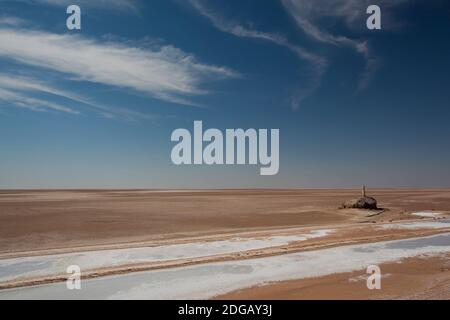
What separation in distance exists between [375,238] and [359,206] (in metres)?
12.3

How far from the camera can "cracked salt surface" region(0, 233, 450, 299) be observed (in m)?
7.82

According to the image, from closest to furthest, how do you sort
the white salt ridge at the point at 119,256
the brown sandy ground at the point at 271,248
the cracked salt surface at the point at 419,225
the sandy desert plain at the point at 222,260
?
1. the sandy desert plain at the point at 222,260
2. the brown sandy ground at the point at 271,248
3. the white salt ridge at the point at 119,256
4. the cracked salt surface at the point at 419,225

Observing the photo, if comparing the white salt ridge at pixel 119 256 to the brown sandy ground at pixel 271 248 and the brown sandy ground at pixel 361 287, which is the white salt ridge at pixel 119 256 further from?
the brown sandy ground at pixel 361 287

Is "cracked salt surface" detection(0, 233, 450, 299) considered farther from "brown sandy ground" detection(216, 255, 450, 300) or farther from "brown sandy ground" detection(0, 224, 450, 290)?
"brown sandy ground" detection(216, 255, 450, 300)

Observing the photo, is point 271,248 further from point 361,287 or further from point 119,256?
point 119,256

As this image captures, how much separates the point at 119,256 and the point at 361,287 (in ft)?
23.3

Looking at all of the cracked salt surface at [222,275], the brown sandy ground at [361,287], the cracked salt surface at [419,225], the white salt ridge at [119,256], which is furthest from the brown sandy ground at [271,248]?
the brown sandy ground at [361,287]

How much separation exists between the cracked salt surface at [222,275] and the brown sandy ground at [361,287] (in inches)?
18.2

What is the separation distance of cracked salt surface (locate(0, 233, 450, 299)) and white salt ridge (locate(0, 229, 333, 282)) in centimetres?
140

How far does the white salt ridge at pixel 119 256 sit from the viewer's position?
994 centimetres

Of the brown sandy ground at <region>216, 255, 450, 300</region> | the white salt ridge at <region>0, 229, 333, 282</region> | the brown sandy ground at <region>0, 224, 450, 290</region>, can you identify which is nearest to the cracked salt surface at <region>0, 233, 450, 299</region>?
the brown sandy ground at <region>0, 224, 450, 290</region>

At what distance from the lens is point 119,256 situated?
11.5 metres
